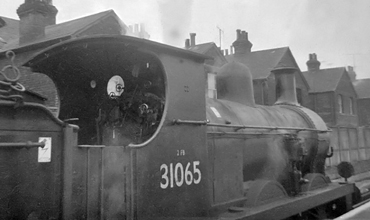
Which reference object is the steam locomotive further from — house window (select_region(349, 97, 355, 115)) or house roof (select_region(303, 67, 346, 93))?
house window (select_region(349, 97, 355, 115))

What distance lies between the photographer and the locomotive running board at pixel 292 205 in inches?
162

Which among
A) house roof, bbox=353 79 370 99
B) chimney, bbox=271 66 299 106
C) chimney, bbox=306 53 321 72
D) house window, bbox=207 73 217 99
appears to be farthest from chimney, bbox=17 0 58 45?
house roof, bbox=353 79 370 99

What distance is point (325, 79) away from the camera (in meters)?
30.4

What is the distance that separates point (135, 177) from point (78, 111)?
1646mm

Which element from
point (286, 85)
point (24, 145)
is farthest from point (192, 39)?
point (24, 145)

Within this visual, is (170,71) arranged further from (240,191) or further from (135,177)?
(240,191)

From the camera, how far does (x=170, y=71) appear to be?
352 centimetres

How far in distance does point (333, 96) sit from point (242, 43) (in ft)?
27.5

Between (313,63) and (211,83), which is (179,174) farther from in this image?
(313,63)

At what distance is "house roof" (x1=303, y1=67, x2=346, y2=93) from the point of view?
29109 mm

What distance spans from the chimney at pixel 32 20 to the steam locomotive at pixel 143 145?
9.83 meters

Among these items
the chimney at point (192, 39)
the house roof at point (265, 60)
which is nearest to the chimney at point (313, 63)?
the house roof at point (265, 60)

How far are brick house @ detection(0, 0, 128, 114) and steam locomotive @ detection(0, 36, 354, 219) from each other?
8.16 meters

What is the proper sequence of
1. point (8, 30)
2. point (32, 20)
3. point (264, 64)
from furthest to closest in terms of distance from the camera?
point (264, 64)
point (8, 30)
point (32, 20)
